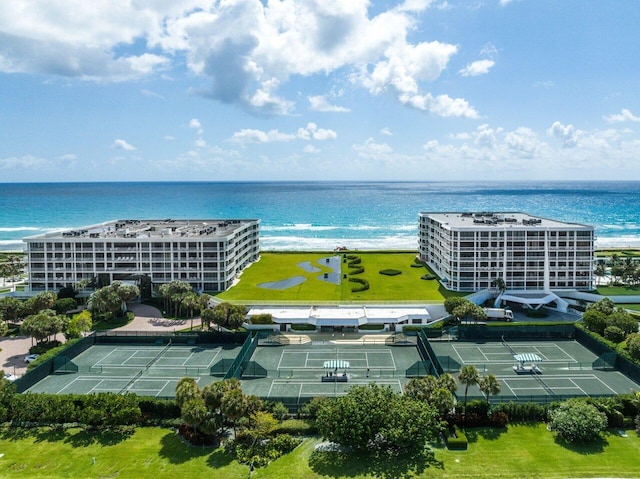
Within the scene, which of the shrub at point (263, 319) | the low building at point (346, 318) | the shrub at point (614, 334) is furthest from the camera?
the low building at point (346, 318)

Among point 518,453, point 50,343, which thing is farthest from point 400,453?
point 50,343

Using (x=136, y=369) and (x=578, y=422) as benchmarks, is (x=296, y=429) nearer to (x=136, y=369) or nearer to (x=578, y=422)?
(x=578, y=422)

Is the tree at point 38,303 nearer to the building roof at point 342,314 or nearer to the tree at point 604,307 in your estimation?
the building roof at point 342,314

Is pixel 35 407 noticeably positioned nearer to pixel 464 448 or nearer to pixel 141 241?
pixel 464 448

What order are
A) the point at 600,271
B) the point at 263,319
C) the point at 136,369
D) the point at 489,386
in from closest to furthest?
1. the point at 489,386
2. the point at 136,369
3. the point at 263,319
4. the point at 600,271

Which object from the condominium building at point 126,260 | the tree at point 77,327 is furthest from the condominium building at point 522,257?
the tree at point 77,327

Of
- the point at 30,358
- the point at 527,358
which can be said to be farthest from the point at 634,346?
the point at 30,358
